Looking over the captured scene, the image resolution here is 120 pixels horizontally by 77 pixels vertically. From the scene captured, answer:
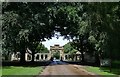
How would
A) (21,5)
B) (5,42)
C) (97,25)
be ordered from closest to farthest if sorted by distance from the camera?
1. (97,25)
2. (5,42)
3. (21,5)

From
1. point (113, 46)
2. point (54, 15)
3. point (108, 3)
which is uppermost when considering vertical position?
point (54, 15)

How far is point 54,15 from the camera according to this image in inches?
2094

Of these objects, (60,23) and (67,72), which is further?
(60,23)

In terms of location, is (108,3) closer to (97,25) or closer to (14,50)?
(97,25)

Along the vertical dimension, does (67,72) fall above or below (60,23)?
below

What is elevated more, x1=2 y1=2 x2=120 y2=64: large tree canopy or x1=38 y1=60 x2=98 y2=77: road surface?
x1=2 y1=2 x2=120 y2=64: large tree canopy

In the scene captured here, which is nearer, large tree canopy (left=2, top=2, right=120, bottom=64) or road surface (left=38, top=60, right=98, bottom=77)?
road surface (left=38, top=60, right=98, bottom=77)

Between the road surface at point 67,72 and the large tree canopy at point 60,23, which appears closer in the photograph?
the road surface at point 67,72

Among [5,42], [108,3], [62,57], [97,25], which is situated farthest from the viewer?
[62,57]

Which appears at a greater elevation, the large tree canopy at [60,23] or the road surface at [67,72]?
the large tree canopy at [60,23]

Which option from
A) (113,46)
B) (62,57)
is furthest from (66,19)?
(62,57)

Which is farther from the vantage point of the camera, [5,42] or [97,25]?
[5,42]

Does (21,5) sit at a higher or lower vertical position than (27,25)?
higher

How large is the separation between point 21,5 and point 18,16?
10.6 feet
